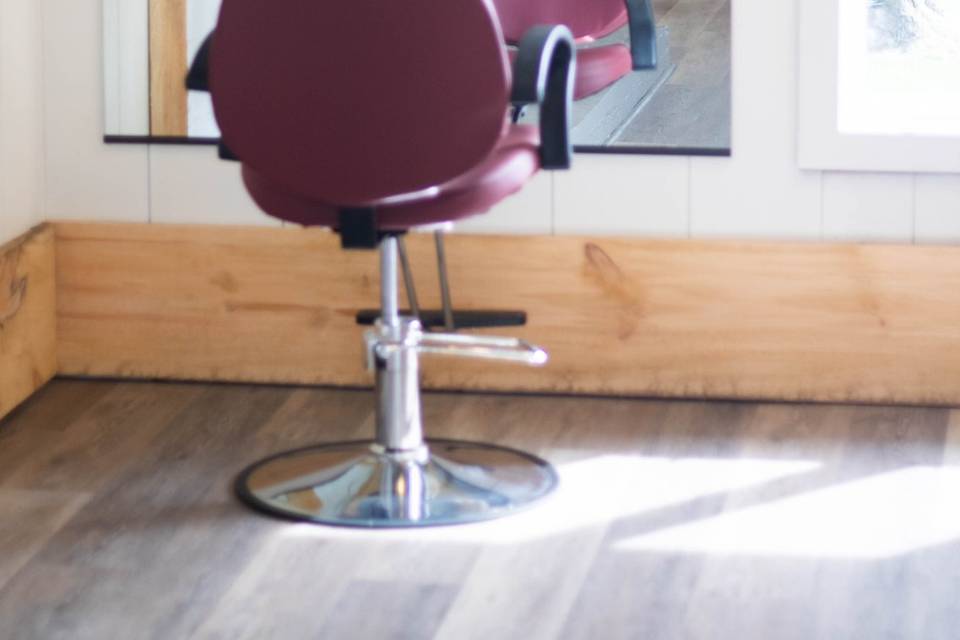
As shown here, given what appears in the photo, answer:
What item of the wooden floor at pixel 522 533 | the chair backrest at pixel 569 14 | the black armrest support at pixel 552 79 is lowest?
the wooden floor at pixel 522 533

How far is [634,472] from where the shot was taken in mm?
2861

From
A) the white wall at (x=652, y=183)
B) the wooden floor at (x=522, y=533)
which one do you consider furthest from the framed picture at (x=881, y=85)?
the wooden floor at (x=522, y=533)

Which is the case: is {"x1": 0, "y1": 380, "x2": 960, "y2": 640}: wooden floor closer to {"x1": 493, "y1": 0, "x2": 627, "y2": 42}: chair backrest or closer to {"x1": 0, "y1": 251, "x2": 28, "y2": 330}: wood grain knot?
{"x1": 0, "y1": 251, "x2": 28, "y2": 330}: wood grain knot

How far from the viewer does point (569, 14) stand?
118 inches

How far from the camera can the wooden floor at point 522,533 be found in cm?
223

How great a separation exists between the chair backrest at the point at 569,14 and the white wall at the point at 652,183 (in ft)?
1.00

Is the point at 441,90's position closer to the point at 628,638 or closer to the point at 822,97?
the point at 628,638

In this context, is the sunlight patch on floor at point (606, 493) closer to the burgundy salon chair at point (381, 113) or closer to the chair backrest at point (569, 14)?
the burgundy salon chair at point (381, 113)

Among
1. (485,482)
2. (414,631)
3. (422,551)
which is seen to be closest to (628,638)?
(414,631)

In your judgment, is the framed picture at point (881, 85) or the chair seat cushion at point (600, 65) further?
the framed picture at point (881, 85)

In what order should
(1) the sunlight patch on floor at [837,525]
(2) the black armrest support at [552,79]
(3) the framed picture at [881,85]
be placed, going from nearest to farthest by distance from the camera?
1. (2) the black armrest support at [552,79]
2. (1) the sunlight patch on floor at [837,525]
3. (3) the framed picture at [881,85]

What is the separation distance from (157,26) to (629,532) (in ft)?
4.78

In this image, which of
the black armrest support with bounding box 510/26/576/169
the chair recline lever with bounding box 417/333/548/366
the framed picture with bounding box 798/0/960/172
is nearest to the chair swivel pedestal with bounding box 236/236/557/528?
the chair recline lever with bounding box 417/333/548/366

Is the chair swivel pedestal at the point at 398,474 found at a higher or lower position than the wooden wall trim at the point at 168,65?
lower
